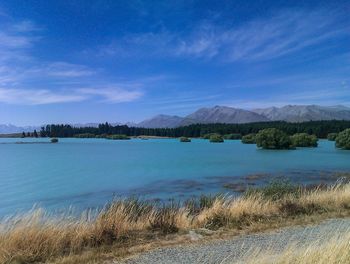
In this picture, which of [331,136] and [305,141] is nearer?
[305,141]

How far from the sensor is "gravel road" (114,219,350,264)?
8039mm

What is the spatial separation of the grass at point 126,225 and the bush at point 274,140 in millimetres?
69835

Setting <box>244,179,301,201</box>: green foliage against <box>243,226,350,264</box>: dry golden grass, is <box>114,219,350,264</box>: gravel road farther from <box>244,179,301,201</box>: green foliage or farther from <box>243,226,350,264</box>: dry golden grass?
<box>244,179,301,201</box>: green foliage

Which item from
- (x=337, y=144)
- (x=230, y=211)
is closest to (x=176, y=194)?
(x=230, y=211)

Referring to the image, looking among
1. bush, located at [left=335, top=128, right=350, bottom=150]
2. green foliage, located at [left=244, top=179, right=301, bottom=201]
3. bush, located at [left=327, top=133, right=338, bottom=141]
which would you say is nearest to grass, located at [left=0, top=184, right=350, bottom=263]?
green foliage, located at [left=244, top=179, right=301, bottom=201]

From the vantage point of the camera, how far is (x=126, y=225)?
430 inches

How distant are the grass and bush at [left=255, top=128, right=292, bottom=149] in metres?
69.8

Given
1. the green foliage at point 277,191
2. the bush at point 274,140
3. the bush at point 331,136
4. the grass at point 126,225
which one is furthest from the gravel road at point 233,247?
the bush at point 331,136

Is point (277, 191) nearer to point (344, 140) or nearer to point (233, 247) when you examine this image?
point (233, 247)

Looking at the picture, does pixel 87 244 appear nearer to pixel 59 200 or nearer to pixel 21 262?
pixel 21 262

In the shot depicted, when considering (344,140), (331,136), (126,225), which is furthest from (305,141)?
(126,225)

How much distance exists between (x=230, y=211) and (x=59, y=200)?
48.5ft

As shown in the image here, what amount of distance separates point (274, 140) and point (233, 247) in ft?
254

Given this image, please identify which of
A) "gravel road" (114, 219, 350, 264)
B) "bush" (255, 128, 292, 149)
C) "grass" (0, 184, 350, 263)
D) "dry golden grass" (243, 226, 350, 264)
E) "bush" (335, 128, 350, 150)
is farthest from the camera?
"bush" (255, 128, 292, 149)
